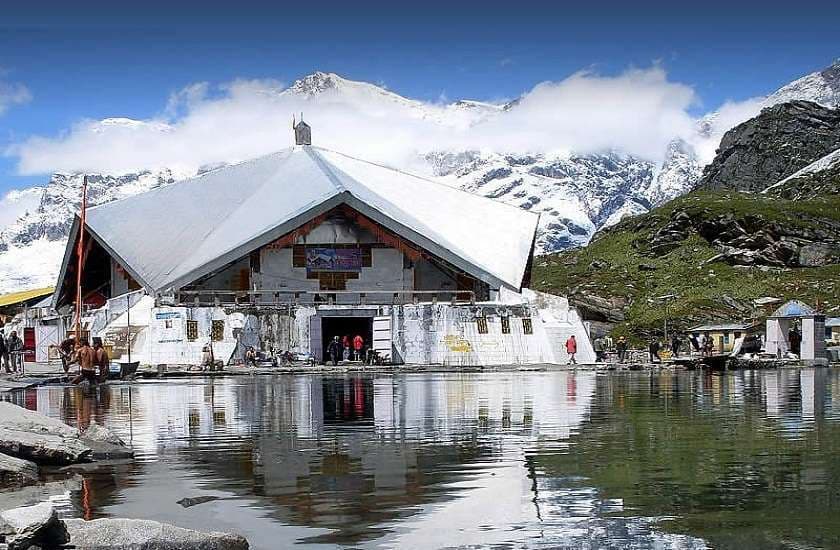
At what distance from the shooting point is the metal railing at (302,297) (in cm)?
4478

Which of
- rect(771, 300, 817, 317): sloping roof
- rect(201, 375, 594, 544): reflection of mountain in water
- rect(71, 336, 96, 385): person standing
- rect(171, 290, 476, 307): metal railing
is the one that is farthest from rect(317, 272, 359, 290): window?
rect(201, 375, 594, 544): reflection of mountain in water

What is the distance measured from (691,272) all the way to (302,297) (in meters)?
45.1

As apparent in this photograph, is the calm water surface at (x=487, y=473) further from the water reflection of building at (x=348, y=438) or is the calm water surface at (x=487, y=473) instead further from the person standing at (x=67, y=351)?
the person standing at (x=67, y=351)

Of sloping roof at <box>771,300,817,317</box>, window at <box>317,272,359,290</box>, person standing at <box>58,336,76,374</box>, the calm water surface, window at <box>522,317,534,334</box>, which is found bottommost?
the calm water surface

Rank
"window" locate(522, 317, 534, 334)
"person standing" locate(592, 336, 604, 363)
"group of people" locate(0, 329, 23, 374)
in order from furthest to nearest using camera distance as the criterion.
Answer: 1. "person standing" locate(592, 336, 604, 363)
2. "window" locate(522, 317, 534, 334)
3. "group of people" locate(0, 329, 23, 374)

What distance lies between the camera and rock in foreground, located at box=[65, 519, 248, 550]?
7.09 metres

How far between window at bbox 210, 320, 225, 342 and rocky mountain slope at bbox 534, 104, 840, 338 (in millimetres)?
31753

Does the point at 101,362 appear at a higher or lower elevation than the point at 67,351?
lower

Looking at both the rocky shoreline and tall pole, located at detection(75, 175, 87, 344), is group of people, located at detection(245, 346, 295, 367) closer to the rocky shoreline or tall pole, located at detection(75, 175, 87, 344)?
tall pole, located at detection(75, 175, 87, 344)

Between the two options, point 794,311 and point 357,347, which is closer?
point 357,347

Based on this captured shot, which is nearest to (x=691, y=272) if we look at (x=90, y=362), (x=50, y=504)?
(x=90, y=362)

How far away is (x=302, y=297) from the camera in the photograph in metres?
47.6

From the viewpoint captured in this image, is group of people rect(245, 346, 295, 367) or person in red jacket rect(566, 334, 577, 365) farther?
person in red jacket rect(566, 334, 577, 365)

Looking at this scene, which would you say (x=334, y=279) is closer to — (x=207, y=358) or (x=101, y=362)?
(x=207, y=358)
